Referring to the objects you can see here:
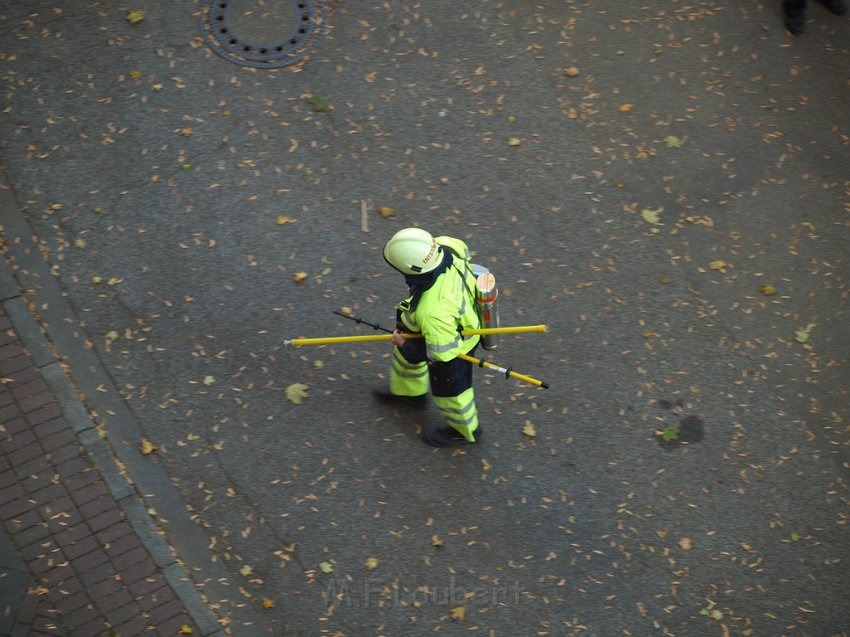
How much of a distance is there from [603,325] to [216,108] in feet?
13.1

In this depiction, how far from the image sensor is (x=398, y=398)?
6.78 metres

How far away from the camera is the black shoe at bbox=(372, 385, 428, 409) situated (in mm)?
6715

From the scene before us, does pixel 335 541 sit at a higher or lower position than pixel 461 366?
lower

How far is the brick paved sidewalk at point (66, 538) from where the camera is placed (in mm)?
5828

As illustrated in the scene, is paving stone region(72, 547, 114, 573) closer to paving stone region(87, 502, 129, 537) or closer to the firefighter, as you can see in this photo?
paving stone region(87, 502, 129, 537)

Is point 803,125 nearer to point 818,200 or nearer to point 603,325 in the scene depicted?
point 818,200

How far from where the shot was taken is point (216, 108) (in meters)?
7.77

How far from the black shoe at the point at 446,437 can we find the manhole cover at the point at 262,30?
12.7ft

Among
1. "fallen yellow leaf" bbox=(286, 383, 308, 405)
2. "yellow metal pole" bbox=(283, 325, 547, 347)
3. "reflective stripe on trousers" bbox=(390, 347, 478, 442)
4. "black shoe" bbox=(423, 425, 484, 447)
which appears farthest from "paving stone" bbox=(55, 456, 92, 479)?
Result: "black shoe" bbox=(423, 425, 484, 447)

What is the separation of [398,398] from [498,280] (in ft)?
4.40

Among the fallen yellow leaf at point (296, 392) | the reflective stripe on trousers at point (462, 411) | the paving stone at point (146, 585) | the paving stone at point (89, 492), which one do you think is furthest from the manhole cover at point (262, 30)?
the paving stone at point (146, 585)

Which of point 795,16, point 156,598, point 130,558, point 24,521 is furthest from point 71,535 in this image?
point 795,16

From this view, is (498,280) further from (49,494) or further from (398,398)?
(49,494)

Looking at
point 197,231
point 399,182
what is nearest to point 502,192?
point 399,182
